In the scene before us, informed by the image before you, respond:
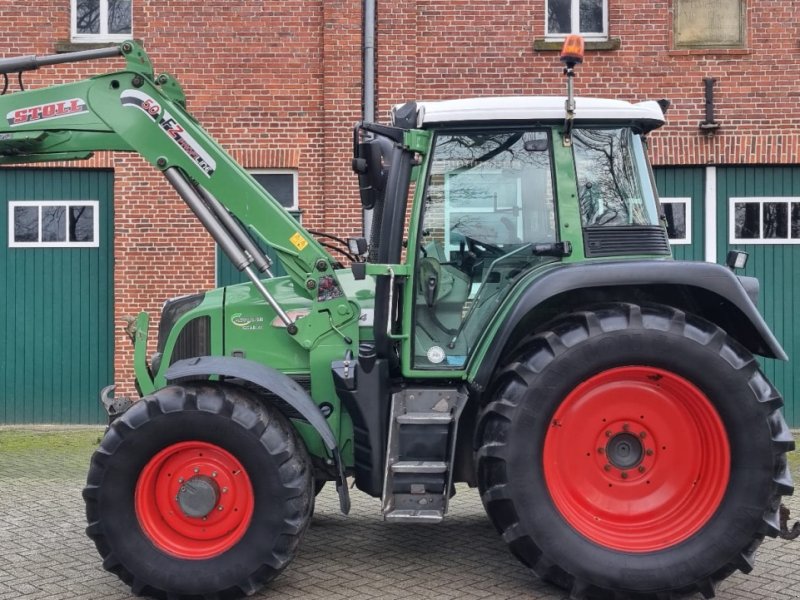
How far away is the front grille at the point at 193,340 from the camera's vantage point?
5938 millimetres

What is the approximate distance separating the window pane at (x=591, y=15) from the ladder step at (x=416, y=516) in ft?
28.4

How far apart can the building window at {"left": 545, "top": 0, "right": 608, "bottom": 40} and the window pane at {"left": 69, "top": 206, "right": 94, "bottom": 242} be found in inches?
232

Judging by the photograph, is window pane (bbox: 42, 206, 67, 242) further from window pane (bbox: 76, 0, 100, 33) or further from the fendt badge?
the fendt badge

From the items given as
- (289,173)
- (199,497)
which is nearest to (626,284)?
(199,497)

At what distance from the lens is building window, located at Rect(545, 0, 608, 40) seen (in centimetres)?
1249

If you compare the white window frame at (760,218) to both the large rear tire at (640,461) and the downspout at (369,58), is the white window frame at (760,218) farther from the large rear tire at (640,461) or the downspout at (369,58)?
the large rear tire at (640,461)

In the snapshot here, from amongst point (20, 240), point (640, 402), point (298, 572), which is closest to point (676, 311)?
point (640, 402)

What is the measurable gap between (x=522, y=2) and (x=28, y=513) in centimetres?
805

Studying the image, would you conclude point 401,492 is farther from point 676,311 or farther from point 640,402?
point 676,311

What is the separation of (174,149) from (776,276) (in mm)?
8577

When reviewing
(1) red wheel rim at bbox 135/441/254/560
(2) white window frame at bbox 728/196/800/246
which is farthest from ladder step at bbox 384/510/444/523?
(2) white window frame at bbox 728/196/800/246

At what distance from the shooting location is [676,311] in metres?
5.12

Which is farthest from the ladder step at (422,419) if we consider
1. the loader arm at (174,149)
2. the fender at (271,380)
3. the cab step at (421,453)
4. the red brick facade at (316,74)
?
the red brick facade at (316,74)

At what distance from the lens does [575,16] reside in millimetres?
12516
